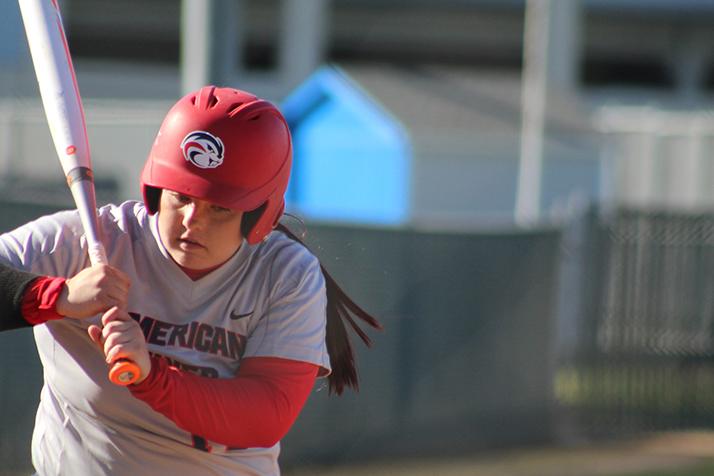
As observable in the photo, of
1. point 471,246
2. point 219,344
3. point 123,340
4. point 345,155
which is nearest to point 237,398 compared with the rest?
point 219,344

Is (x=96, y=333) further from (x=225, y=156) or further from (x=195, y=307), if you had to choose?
(x=225, y=156)

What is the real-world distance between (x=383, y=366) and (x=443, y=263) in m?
0.98

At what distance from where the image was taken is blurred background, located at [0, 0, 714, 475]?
802 cm

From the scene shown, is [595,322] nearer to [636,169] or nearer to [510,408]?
[510,408]

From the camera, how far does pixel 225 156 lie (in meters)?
2.69

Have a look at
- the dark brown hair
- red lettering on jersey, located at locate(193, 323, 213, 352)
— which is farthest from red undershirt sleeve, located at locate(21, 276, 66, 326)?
the dark brown hair

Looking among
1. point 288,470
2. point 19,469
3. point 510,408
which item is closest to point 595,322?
point 510,408

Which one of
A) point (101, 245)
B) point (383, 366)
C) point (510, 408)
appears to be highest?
point (101, 245)

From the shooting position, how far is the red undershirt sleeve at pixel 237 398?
2557 mm

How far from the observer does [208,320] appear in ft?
9.35

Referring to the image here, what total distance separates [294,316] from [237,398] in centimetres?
26

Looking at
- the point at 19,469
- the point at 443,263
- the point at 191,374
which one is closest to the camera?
the point at 191,374

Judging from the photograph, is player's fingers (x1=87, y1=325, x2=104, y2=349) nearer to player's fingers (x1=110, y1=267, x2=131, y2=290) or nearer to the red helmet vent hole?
player's fingers (x1=110, y1=267, x2=131, y2=290)

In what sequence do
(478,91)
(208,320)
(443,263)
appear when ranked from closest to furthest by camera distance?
(208,320)
(443,263)
(478,91)
